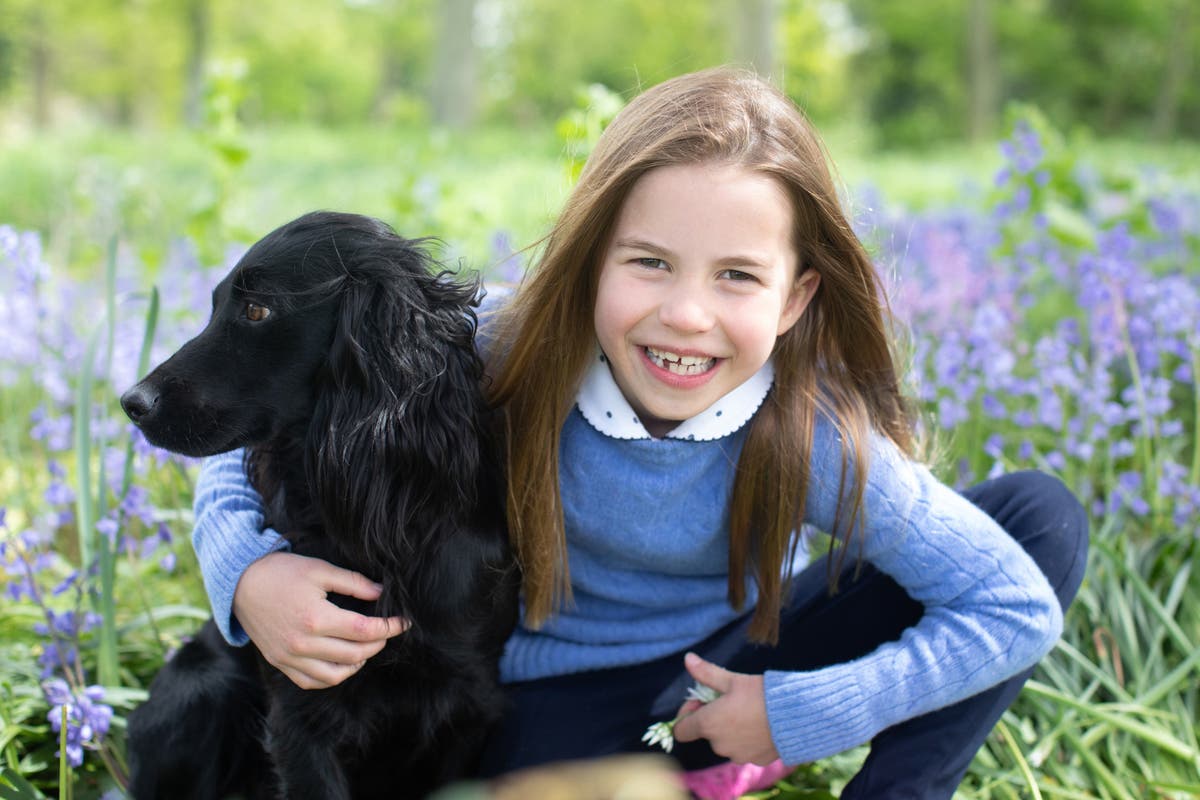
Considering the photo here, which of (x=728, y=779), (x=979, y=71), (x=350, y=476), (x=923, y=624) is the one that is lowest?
(x=728, y=779)

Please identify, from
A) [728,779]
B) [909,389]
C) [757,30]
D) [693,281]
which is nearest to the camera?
[693,281]

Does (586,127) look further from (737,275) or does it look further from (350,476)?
(350,476)

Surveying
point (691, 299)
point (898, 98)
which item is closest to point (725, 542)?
point (691, 299)

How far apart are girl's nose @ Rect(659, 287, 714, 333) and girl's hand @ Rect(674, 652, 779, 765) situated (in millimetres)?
694

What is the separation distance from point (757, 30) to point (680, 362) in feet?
37.6

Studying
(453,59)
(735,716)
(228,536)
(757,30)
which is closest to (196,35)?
(453,59)

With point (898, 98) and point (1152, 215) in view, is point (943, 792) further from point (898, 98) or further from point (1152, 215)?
point (898, 98)

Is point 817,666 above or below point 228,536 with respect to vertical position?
below

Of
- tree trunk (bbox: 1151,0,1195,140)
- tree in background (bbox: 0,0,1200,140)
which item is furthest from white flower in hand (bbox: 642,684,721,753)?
tree trunk (bbox: 1151,0,1195,140)

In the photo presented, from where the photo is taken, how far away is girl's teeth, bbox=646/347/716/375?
6.24 feet

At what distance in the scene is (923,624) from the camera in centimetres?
198

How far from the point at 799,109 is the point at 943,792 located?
1.37 meters

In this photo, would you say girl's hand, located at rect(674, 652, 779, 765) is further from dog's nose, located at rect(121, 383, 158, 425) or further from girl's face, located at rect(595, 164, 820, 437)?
dog's nose, located at rect(121, 383, 158, 425)

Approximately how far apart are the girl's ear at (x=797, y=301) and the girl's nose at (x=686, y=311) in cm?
28
